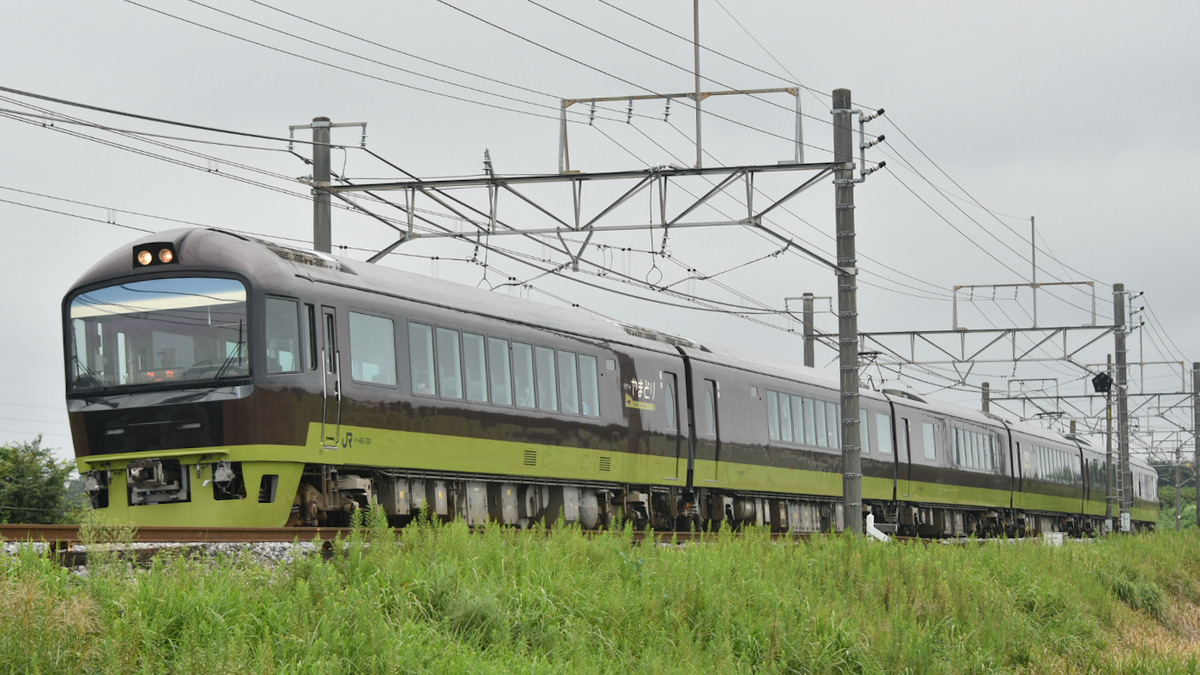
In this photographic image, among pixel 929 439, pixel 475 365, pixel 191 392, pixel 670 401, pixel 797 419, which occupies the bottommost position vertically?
pixel 929 439

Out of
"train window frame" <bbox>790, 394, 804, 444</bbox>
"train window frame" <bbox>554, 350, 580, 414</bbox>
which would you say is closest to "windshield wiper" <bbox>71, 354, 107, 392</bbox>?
"train window frame" <bbox>554, 350, 580, 414</bbox>

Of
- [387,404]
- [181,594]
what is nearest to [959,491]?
[387,404]

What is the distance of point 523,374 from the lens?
17719 mm

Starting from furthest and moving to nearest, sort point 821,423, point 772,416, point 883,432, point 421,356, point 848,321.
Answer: point 883,432, point 821,423, point 772,416, point 848,321, point 421,356

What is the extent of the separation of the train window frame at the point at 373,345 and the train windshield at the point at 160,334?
134cm

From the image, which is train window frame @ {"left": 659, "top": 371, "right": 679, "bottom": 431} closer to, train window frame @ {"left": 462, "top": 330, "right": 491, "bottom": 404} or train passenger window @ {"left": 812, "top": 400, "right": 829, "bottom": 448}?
train window frame @ {"left": 462, "top": 330, "right": 491, "bottom": 404}

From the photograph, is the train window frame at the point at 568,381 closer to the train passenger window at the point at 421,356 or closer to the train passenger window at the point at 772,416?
the train passenger window at the point at 421,356

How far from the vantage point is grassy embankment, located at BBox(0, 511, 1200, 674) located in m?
8.13

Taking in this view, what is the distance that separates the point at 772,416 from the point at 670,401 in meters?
3.94

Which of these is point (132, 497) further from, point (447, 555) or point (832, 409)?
point (832, 409)

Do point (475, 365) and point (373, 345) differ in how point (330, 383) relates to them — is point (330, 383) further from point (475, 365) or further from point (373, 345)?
point (475, 365)

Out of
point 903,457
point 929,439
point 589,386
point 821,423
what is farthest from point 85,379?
point 929,439

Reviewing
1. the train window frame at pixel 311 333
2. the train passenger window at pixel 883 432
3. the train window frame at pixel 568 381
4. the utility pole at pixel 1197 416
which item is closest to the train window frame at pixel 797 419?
the train passenger window at pixel 883 432

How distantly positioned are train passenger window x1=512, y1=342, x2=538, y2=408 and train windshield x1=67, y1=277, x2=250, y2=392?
4.50 meters
